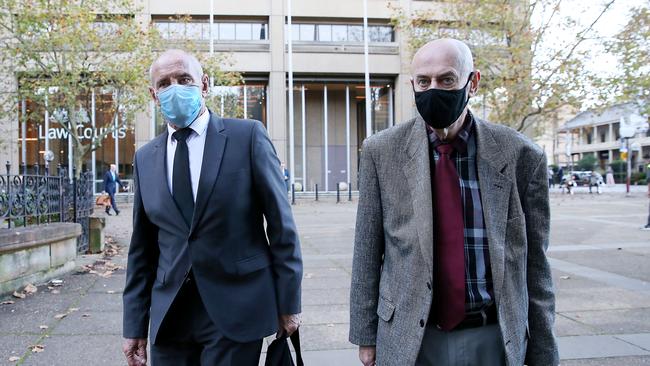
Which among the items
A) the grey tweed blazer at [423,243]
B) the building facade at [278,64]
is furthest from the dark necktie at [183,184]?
the building facade at [278,64]

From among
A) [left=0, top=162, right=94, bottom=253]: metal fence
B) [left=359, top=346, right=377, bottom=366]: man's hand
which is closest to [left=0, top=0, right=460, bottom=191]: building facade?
[left=0, top=162, right=94, bottom=253]: metal fence

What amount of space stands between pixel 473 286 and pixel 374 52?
104ft

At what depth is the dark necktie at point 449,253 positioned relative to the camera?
1.99 meters

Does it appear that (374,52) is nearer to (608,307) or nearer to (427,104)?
(608,307)

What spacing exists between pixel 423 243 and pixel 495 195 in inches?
13.8

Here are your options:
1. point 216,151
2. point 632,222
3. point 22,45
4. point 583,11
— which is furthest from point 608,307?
point 22,45

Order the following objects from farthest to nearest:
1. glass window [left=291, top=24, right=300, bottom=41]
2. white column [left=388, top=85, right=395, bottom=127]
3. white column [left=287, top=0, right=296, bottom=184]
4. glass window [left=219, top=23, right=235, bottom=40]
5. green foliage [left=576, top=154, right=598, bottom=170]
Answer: green foliage [left=576, top=154, right=598, bottom=170] → white column [left=388, top=85, right=395, bottom=127] → glass window [left=291, top=24, right=300, bottom=41] → glass window [left=219, top=23, right=235, bottom=40] → white column [left=287, top=0, right=296, bottom=184]

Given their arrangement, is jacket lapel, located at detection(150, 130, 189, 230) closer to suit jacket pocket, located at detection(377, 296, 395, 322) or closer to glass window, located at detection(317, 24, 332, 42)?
suit jacket pocket, located at detection(377, 296, 395, 322)

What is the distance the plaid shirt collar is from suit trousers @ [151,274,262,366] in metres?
1.17

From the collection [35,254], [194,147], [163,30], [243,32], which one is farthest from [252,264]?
[243,32]

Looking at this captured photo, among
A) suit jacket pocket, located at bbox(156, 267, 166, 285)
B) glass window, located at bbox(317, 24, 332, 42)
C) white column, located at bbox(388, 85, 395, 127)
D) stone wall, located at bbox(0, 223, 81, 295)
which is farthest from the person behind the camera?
white column, located at bbox(388, 85, 395, 127)

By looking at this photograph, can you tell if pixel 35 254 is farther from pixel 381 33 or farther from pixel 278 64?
pixel 381 33

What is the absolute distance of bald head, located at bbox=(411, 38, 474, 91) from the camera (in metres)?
2.02

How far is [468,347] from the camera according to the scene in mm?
2020
